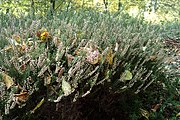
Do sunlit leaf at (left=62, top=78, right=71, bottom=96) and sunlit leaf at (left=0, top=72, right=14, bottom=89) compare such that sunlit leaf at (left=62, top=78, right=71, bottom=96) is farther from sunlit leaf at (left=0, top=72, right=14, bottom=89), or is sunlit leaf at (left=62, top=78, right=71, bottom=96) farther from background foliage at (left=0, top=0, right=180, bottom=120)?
sunlit leaf at (left=0, top=72, right=14, bottom=89)

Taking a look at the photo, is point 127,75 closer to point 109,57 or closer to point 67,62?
point 109,57

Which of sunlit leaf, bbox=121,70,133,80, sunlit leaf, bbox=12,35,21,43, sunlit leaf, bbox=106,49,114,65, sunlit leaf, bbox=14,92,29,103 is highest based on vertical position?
sunlit leaf, bbox=12,35,21,43

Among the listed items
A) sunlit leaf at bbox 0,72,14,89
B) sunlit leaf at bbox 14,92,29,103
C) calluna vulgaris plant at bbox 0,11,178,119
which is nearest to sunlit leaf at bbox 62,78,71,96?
calluna vulgaris plant at bbox 0,11,178,119

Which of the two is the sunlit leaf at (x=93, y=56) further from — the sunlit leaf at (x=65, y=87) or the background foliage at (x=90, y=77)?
the sunlit leaf at (x=65, y=87)

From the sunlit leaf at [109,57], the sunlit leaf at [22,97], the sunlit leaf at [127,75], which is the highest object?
the sunlit leaf at [109,57]

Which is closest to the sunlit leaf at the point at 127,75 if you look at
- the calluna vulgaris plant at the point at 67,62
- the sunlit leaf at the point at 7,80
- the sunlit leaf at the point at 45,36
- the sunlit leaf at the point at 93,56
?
the calluna vulgaris plant at the point at 67,62

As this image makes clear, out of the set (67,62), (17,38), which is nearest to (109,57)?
(67,62)

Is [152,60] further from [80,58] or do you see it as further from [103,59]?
[80,58]

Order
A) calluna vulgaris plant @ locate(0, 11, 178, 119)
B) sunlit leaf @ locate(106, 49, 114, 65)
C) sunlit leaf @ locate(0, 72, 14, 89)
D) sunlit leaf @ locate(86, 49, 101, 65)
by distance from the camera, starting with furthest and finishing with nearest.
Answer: sunlit leaf @ locate(106, 49, 114, 65)
sunlit leaf @ locate(86, 49, 101, 65)
calluna vulgaris plant @ locate(0, 11, 178, 119)
sunlit leaf @ locate(0, 72, 14, 89)

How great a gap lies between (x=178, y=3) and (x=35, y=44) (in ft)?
55.1

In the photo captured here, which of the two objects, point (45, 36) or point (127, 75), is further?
point (127, 75)

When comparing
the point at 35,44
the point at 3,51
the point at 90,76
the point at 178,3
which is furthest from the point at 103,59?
the point at 178,3

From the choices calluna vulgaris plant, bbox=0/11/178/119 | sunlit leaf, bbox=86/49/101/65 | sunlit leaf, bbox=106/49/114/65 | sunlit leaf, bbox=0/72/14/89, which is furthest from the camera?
sunlit leaf, bbox=106/49/114/65

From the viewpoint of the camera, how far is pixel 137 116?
316 cm
